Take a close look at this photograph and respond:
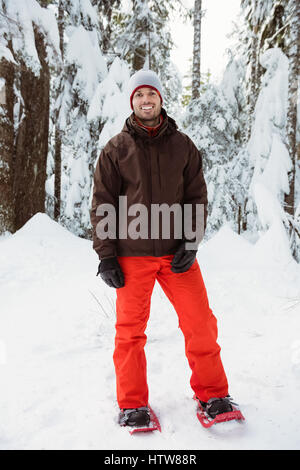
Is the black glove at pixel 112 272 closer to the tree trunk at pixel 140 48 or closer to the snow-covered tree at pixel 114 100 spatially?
the snow-covered tree at pixel 114 100

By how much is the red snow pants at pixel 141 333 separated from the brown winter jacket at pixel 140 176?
11 centimetres

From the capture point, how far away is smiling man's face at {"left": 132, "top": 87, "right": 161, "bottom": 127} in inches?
82.5

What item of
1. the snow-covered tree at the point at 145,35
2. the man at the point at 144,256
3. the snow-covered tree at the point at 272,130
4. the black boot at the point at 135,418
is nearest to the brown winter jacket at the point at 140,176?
the man at the point at 144,256

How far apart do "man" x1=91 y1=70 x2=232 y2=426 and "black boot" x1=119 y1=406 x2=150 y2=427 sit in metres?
0.04

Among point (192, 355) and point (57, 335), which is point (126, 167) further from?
point (57, 335)

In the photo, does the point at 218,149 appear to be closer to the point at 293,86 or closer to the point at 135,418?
the point at 293,86

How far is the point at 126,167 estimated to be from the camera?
210cm

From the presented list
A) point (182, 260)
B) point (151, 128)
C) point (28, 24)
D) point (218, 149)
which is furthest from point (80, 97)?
point (182, 260)

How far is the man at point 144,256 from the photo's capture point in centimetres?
208

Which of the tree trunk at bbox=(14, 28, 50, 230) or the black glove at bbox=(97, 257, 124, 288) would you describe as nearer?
the black glove at bbox=(97, 257, 124, 288)

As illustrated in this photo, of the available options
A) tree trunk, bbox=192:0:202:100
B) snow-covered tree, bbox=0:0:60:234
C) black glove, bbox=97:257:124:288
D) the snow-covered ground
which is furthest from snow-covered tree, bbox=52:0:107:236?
black glove, bbox=97:257:124:288

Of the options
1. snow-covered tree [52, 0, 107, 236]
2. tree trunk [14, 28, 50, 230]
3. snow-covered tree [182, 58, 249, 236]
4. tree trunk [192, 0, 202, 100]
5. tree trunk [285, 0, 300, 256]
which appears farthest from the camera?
snow-covered tree [182, 58, 249, 236]

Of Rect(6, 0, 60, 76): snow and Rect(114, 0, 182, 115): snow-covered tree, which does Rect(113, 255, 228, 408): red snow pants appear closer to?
Rect(6, 0, 60, 76): snow

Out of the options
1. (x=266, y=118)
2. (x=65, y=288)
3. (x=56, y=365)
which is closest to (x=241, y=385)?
(x=56, y=365)
